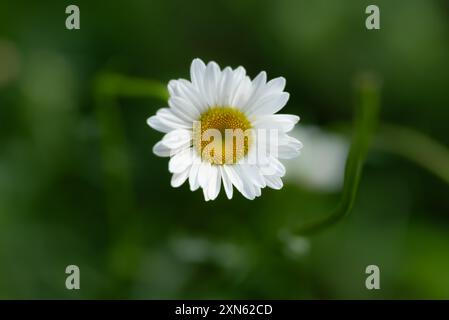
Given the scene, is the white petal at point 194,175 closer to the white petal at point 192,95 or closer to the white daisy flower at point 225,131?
the white daisy flower at point 225,131

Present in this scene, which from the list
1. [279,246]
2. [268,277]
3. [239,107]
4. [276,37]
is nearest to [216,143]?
[239,107]

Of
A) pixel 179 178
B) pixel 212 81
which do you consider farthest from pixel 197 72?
pixel 179 178

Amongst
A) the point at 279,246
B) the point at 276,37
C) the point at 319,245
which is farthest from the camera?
the point at 276,37

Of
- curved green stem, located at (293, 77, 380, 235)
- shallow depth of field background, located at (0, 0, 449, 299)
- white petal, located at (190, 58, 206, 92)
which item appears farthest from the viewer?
shallow depth of field background, located at (0, 0, 449, 299)

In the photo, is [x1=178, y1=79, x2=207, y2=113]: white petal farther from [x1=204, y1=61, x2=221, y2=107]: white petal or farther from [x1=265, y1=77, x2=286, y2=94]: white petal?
[x1=265, y1=77, x2=286, y2=94]: white petal

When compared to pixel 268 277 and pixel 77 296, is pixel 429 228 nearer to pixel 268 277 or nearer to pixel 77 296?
pixel 268 277

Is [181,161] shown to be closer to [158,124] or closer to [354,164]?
[158,124]

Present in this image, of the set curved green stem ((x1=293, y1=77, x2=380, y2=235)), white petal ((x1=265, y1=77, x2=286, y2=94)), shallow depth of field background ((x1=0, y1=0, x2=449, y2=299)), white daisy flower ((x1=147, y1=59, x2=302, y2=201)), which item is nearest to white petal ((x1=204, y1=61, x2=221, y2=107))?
white daisy flower ((x1=147, y1=59, x2=302, y2=201))
